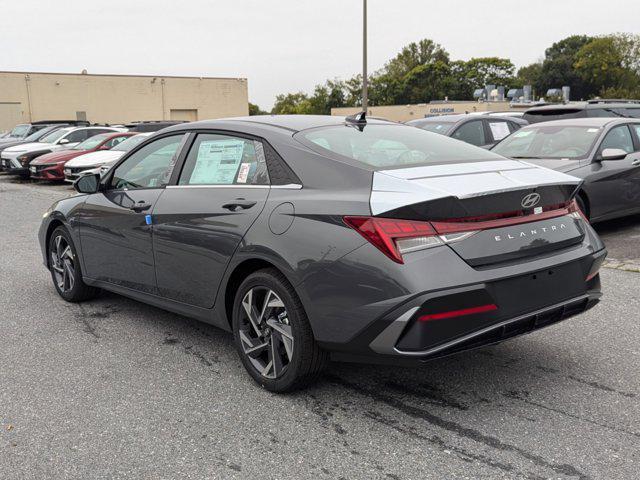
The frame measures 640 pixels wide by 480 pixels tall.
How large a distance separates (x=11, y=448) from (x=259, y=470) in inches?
49.8

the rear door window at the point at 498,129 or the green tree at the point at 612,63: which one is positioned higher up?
the green tree at the point at 612,63

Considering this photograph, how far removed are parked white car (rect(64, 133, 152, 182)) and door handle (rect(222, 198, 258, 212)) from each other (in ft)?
43.0

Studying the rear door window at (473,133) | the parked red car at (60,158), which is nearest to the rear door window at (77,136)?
the parked red car at (60,158)

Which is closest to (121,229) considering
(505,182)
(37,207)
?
(505,182)

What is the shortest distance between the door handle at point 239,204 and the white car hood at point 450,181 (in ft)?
2.73

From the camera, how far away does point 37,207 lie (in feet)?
43.7

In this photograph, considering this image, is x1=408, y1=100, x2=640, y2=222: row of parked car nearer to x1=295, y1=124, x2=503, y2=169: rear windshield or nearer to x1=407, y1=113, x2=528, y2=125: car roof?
x1=407, y1=113, x2=528, y2=125: car roof

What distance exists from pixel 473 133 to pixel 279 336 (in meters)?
9.35

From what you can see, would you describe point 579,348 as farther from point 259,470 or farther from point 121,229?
point 121,229

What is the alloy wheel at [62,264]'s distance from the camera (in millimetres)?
5758

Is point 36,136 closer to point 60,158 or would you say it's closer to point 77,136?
point 77,136

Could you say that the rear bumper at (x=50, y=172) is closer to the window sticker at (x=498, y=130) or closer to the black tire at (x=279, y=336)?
the window sticker at (x=498, y=130)

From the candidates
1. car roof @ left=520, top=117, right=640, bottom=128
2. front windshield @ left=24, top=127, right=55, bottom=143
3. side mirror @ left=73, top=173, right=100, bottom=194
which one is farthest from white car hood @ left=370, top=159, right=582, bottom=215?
front windshield @ left=24, top=127, right=55, bottom=143

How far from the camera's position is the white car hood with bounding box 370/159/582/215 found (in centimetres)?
317
